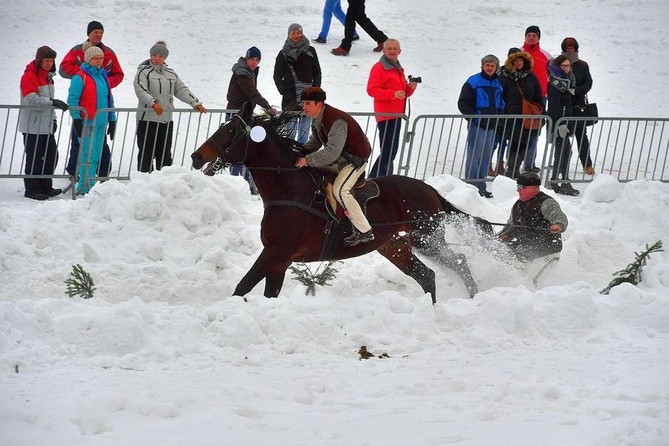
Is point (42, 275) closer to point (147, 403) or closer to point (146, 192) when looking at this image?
point (146, 192)

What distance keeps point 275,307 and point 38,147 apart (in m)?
6.04

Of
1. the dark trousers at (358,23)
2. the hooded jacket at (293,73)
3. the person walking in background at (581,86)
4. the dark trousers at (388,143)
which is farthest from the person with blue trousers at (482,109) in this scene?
the dark trousers at (358,23)

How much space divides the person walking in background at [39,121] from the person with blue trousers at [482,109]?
517cm

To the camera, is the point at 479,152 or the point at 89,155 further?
the point at 479,152

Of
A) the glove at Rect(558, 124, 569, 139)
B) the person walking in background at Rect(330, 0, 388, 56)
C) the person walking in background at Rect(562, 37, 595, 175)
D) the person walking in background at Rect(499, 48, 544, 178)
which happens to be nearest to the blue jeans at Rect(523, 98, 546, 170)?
the person walking in background at Rect(499, 48, 544, 178)

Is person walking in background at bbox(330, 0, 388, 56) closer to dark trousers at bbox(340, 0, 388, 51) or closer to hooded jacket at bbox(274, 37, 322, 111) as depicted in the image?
dark trousers at bbox(340, 0, 388, 51)

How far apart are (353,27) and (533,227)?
9482mm

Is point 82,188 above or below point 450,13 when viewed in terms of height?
below

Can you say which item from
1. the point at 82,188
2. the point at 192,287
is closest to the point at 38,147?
the point at 82,188

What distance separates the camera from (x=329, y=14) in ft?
67.6

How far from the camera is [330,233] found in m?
10.9

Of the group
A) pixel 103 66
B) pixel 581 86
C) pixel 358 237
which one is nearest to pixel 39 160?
pixel 103 66

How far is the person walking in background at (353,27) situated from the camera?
20156 mm

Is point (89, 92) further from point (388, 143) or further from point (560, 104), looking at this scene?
point (560, 104)
